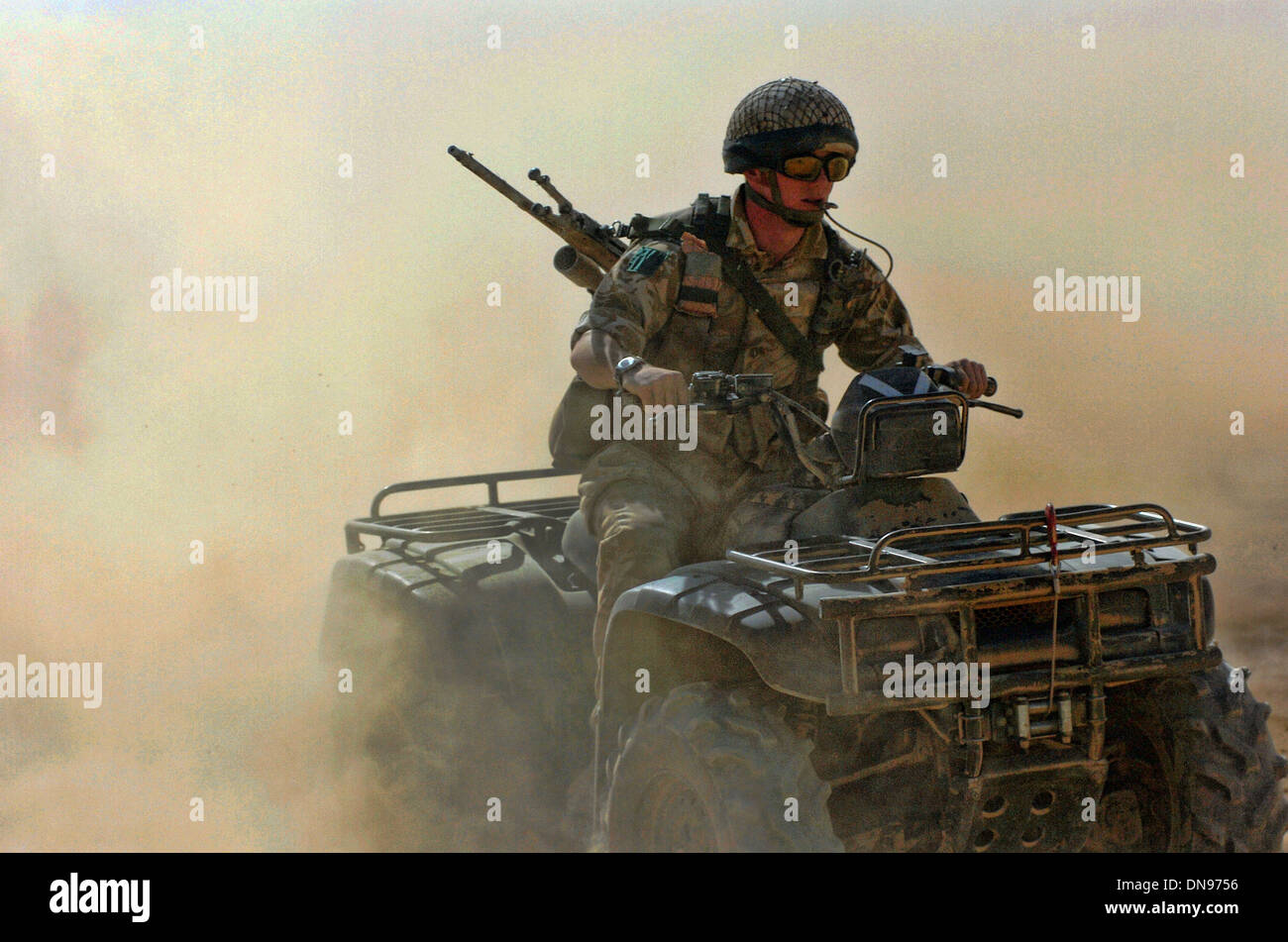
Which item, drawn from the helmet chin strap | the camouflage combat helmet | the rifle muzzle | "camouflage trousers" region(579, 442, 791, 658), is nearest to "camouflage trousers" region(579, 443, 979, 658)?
"camouflage trousers" region(579, 442, 791, 658)

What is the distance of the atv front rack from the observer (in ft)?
12.9

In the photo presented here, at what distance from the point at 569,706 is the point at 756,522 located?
123 centimetres

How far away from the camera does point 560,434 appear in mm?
5773

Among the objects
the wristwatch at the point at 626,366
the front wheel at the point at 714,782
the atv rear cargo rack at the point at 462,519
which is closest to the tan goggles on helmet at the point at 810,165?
the wristwatch at the point at 626,366

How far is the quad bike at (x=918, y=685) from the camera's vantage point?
3.96m

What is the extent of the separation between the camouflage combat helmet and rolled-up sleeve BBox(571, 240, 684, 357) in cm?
39

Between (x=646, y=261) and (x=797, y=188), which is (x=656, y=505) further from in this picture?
(x=797, y=188)

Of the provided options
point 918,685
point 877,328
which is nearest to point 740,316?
point 877,328

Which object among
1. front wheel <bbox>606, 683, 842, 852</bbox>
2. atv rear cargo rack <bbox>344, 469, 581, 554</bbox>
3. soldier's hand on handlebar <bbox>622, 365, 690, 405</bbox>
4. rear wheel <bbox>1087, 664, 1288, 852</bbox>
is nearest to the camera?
front wheel <bbox>606, 683, 842, 852</bbox>

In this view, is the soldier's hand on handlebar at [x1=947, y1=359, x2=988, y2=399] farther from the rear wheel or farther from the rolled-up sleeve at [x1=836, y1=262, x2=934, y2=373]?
the rear wheel

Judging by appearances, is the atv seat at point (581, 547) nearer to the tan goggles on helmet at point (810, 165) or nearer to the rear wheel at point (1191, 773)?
the tan goggles on helmet at point (810, 165)

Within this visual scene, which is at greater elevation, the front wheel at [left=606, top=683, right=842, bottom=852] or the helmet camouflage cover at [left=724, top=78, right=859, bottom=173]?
the helmet camouflage cover at [left=724, top=78, right=859, bottom=173]

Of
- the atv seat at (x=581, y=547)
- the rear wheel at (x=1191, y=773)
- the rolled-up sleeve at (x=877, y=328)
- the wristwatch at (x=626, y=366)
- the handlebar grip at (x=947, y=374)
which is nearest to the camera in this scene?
the rear wheel at (x=1191, y=773)

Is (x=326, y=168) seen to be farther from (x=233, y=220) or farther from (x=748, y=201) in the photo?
(x=748, y=201)
